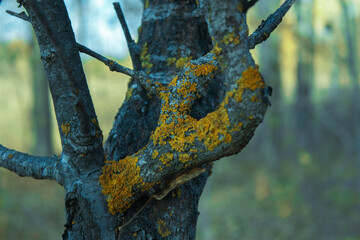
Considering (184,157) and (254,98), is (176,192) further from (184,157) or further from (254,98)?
(254,98)

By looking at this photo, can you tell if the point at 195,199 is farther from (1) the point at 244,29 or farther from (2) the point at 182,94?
(1) the point at 244,29

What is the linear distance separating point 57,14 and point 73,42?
0.12 metres

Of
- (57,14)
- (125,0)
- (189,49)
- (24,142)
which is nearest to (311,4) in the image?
(125,0)

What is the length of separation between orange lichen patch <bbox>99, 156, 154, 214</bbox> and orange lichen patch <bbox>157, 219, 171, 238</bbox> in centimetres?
16

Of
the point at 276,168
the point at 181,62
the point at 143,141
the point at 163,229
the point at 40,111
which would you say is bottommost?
the point at 163,229

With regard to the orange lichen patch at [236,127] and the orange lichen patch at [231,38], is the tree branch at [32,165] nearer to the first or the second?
the orange lichen patch at [236,127]

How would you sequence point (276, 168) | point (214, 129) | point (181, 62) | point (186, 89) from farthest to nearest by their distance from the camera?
point (276, 168) → point (181, 62) → point (186, 89) → point (214, 129)

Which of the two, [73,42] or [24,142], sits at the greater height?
[24,142]

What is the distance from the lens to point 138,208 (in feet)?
4.54

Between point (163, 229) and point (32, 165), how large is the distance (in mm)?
662

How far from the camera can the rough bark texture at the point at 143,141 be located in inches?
40.2

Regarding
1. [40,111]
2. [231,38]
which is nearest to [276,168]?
[40,111]

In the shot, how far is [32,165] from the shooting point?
1.42 m

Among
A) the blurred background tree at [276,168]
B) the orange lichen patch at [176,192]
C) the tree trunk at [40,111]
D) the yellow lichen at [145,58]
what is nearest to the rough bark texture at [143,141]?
the orange lichen patch at [176,192]
